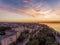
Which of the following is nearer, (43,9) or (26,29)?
(43,9)

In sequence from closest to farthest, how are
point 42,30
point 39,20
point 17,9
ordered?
point 17,9
point 39,20
point 42,30

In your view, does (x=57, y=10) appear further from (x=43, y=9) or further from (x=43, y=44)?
(x=43, y=44)

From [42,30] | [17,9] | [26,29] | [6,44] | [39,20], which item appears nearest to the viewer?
[6,44]

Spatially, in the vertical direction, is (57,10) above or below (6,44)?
above

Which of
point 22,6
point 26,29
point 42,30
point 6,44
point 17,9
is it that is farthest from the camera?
point 26,29

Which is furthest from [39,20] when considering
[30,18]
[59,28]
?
[59,28]

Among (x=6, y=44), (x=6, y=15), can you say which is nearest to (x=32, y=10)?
(x=6, y=15)

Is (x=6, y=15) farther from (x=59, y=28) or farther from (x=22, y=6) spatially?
(x=59, y=28)

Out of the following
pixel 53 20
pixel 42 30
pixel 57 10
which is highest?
pixel 57 10

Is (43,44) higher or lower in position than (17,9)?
lower

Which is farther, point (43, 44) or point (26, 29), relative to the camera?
point (26, 29)
